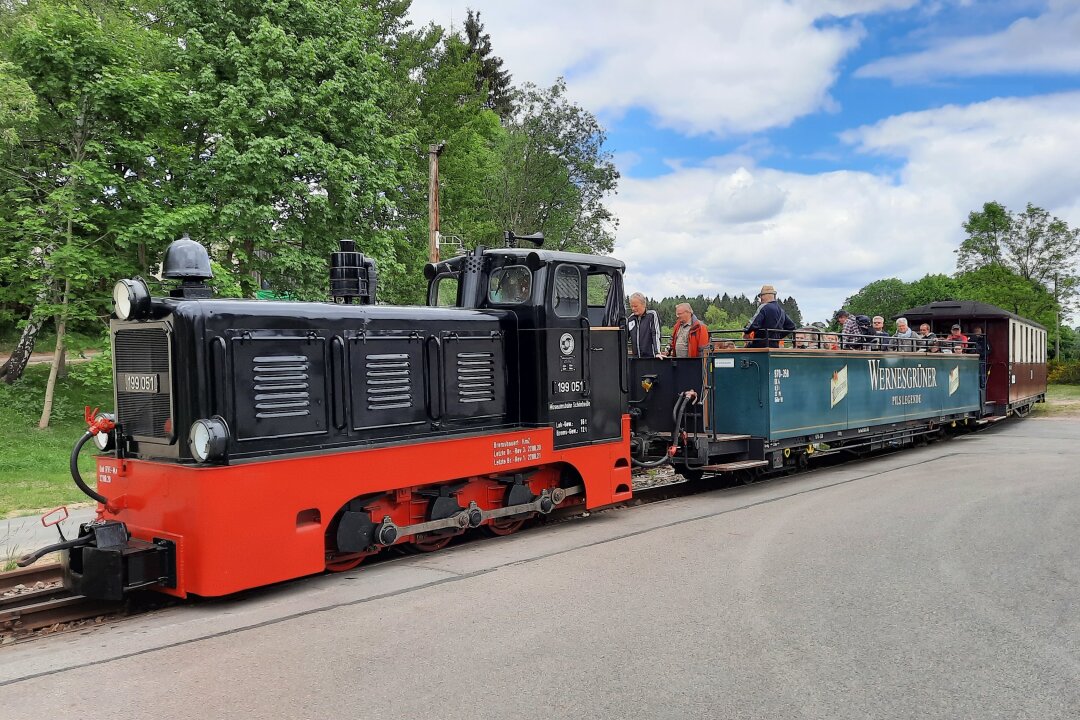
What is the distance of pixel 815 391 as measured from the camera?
11.7 m

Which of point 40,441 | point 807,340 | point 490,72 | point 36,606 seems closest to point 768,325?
point 807,340

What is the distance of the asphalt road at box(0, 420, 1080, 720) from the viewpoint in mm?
3963

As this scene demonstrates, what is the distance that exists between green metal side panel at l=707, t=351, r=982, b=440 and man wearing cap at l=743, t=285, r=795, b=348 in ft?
0.79

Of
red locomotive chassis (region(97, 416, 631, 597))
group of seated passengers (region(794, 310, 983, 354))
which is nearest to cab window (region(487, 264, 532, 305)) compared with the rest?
red locomotive chassis (region(97, 416, 631, 597))

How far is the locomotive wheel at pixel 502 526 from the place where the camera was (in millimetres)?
7828

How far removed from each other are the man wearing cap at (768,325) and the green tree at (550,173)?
23.8 meters

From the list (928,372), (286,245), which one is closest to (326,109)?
(286,245)

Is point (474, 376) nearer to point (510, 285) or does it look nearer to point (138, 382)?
point (510, 285)

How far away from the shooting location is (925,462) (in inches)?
526

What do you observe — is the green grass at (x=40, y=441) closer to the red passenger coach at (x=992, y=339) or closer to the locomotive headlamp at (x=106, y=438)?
the locomotive headlamp at (x=106, y=438)

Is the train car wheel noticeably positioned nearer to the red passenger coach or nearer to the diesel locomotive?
the diesel locomotive

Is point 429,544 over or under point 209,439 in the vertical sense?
under

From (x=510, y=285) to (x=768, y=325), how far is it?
466 centimetres

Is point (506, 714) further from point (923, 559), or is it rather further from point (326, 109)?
point (326, 109)
